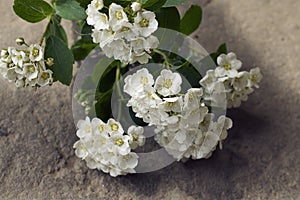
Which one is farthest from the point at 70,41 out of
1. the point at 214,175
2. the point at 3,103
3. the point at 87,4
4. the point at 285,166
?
the point at 285,166

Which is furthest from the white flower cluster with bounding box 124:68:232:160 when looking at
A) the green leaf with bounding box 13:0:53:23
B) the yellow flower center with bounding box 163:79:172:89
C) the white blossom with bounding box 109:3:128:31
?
the green leaf with bounding box 13:0:53:23

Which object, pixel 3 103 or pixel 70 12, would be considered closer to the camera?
A: pixel 70 12

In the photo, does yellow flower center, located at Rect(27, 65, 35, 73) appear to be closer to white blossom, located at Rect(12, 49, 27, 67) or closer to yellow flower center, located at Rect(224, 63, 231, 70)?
white blossom, located at Rect(12, 49, 27, 67)

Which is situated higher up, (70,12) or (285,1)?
(70,12)

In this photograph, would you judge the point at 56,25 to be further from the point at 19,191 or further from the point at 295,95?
the point at 295,95

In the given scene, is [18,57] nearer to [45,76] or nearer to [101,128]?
[45,76]

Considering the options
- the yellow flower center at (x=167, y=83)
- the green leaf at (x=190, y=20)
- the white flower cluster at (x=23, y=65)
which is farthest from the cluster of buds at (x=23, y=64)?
the green leaf at (x=190, y=20)

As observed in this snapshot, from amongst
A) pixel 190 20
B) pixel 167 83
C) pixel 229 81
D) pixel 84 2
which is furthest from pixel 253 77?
pixel 84 2
